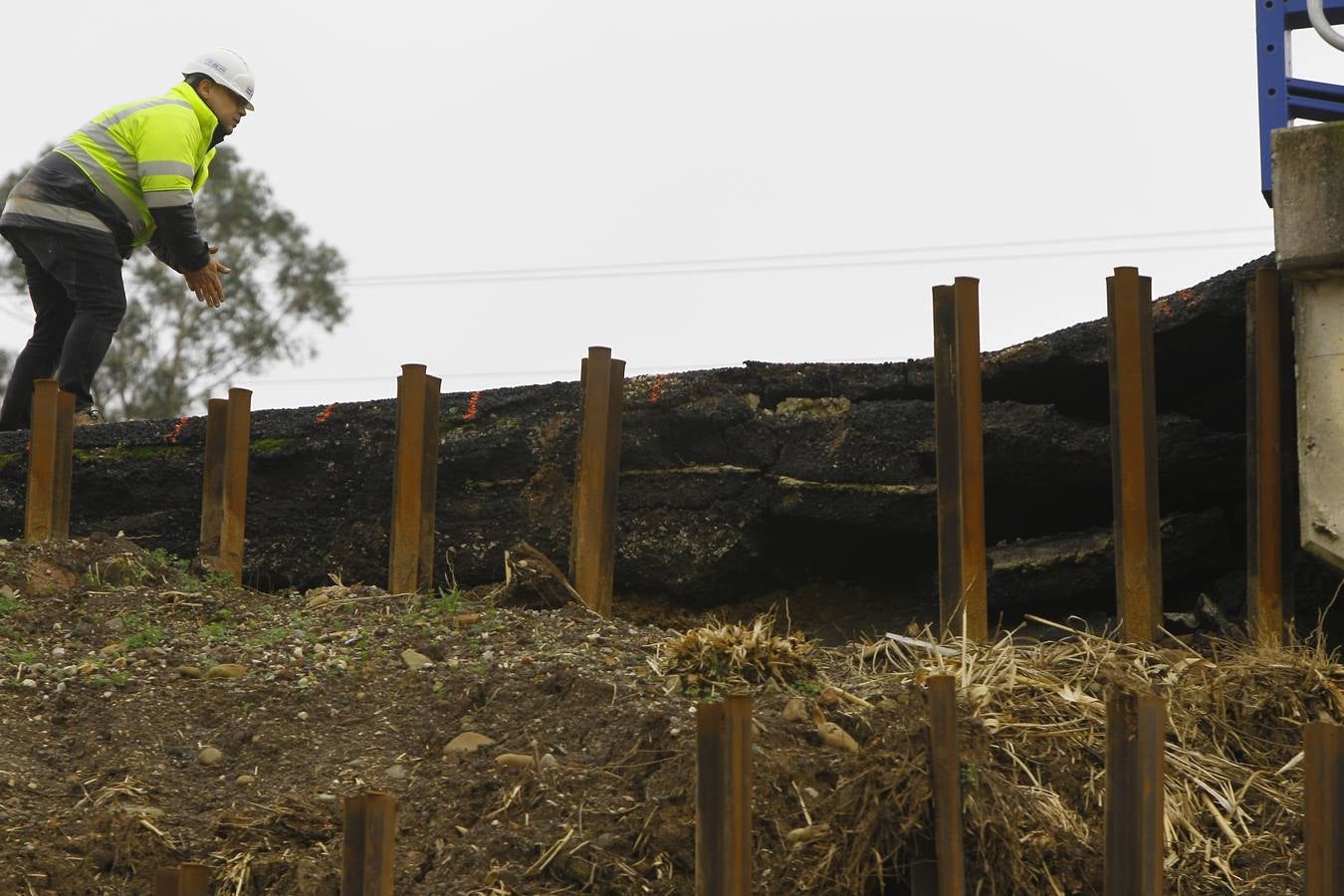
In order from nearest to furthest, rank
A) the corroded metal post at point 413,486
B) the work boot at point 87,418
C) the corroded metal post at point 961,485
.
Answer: the corroded metal post at point 961,485 → the corroded metal post at point 413,486 → the work boot at point 87,418

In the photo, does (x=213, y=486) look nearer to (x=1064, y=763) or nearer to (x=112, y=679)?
(x=112, y=679)

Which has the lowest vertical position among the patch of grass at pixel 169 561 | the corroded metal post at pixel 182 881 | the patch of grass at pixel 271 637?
the corroded metal post at pixel 182 881

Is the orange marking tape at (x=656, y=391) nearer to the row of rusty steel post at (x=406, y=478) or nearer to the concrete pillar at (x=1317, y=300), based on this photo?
the row of rusty steel post at (x=406, y=478)

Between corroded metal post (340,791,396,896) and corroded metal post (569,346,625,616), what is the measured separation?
2383 mm

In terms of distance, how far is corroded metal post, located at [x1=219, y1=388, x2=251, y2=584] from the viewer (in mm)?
6109

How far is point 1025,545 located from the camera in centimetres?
601

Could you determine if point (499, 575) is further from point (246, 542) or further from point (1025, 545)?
point (1025, 545)

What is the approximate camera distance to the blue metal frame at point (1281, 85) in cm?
571

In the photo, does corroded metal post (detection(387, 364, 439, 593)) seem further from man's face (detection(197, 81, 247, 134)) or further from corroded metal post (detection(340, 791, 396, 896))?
corroded metal post (detection(340, 791, 396, 896))

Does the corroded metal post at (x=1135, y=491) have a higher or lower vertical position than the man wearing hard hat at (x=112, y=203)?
lower

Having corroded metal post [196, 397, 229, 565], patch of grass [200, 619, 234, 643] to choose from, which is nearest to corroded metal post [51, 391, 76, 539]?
corroded metal post [196, 397, 229, 565]

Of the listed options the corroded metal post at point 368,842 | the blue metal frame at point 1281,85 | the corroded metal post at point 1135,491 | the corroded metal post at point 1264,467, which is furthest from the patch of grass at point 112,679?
the blue metal frame at point 1281,85

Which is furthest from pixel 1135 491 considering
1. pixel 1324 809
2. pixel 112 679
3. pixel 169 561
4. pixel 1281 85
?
pixel 169 561

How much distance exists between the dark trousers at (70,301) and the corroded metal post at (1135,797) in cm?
461
